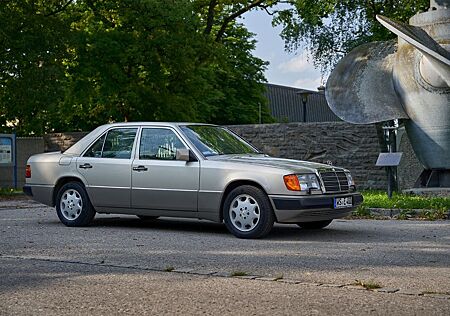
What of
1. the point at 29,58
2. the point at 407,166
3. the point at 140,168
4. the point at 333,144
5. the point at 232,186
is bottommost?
the point at 232,186

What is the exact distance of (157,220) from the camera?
13.9 meters

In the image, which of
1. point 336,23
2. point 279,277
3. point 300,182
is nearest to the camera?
point 279,277

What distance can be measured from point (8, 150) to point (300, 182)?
17.2m

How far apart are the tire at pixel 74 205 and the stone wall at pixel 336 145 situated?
11420 mm

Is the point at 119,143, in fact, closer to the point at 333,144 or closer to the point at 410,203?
the point at 410,203

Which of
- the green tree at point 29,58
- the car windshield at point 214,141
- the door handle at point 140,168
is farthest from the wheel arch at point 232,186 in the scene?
the green tree at point 29,58

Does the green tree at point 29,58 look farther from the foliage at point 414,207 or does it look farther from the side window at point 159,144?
the side window at point 159,144

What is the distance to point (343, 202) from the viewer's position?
11234 millimetres

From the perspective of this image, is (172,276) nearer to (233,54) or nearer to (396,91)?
(396,91)

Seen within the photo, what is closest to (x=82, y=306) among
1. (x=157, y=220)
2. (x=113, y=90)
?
(x=157, y=220)

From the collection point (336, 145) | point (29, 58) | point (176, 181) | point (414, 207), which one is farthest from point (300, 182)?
point (29, 58)

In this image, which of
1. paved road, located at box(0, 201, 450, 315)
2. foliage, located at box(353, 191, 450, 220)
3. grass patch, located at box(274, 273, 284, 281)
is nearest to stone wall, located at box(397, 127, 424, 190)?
foliage, located at box(353, 191, 450, 220)

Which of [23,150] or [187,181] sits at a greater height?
[23,150]

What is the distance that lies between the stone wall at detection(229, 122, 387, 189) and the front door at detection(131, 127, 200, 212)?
11.4 metres
